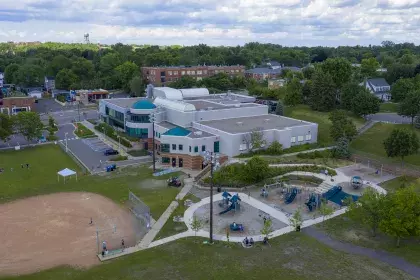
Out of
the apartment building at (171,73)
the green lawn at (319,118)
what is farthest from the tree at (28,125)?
the apartment building at (171,73)

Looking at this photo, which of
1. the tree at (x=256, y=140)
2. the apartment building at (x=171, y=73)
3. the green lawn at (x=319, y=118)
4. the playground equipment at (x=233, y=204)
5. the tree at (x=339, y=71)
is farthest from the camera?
the apartment building at (x=171, y=73)

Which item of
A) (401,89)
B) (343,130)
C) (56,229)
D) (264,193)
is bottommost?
(56,229)

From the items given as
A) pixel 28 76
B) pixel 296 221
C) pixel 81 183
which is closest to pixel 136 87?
pixel 28 76

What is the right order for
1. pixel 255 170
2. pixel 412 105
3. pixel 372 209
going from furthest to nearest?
pixel 412 105
pixel 255 170
pixel 372 209

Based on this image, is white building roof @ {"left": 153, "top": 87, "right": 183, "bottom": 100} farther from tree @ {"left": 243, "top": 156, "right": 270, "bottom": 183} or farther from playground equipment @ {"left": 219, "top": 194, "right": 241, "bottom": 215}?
playground equipment @ {"left": 219, "top": 194, "right": 241, "bottom": 215}

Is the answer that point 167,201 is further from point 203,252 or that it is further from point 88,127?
point 88,127

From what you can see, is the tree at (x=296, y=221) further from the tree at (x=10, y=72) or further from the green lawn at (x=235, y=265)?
→ the tree at (x=10, y=72)

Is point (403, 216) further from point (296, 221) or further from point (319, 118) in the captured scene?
point (319, 118)

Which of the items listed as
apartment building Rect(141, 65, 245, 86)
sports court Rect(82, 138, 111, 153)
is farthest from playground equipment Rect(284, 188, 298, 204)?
apartment building Rect(141, 65, 245, 86)

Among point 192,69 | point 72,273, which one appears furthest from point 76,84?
point 72,273
